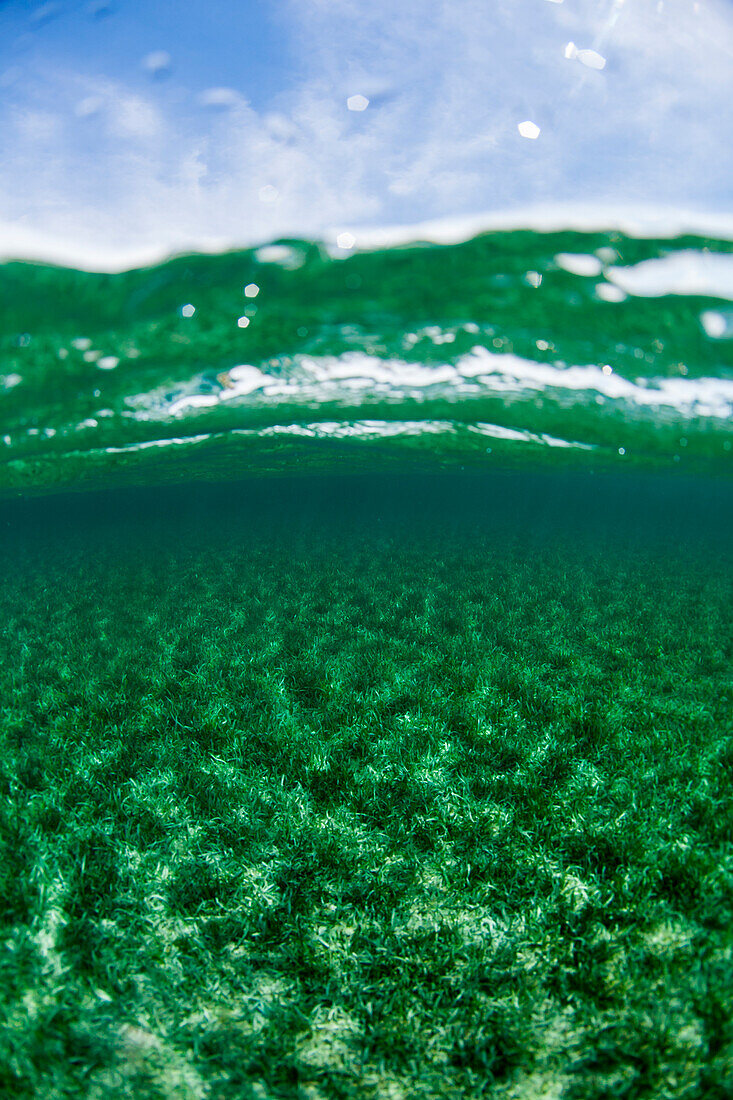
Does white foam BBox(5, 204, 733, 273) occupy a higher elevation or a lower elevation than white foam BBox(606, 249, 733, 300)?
lower

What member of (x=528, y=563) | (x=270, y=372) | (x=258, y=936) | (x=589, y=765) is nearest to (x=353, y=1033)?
(x=258, y=936)

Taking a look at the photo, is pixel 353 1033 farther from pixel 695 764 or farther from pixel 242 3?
pixel 242 3

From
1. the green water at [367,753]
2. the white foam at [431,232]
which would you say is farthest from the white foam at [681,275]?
the white foam at [431,232]

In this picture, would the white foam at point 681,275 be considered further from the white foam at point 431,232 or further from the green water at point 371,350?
the white foam at point 431,232

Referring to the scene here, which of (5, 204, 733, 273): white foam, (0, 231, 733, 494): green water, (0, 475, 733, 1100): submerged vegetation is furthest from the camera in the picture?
(0, 231, 733, 494): green water

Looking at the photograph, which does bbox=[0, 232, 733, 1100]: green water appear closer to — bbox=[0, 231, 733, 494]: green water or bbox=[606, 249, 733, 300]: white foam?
bbox=[0, 231, 733, 494]: green water

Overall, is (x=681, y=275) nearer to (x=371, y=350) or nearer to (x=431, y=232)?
(x=431, y=232)

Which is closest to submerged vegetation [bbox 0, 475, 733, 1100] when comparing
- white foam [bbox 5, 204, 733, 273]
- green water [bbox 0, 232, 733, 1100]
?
green water [bbox 0, 232, 733, 1100]
